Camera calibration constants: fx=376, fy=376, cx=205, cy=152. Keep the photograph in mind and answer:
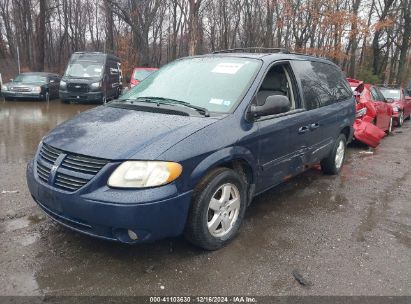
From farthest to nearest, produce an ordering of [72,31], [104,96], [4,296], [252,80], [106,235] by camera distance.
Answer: [72,31] < [104,96] < [252,80] < [106,235] < [4,296]

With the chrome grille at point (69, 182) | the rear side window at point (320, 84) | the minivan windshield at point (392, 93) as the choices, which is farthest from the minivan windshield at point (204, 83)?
the minivan windshield at point (392, 93)

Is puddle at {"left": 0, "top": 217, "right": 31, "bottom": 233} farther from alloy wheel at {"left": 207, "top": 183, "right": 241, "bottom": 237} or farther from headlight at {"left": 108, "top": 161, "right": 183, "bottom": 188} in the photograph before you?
alloy wheel at {"left": 207, "top": 183, "right": 241, "bottom": 237}

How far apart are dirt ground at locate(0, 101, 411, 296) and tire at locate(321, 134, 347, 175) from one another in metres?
0.86

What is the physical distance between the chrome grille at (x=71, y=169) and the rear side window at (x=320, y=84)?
9.30ft

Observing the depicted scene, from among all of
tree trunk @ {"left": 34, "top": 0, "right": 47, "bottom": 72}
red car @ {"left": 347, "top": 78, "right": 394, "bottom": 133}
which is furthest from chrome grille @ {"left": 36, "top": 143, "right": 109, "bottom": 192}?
tree trunk @ {"left": 34, "top": 0, "right": 47, "bottom": 72}

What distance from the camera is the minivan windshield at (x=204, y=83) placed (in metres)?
3.78

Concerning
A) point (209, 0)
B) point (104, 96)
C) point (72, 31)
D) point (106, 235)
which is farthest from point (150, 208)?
point (72, 31)

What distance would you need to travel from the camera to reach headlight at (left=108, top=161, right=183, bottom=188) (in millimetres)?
2850

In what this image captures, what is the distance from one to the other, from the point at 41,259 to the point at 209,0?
3970cm

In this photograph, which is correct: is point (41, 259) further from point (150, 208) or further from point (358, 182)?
point (358, 182)

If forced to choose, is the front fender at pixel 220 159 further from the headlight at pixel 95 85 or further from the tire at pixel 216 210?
the headlight at pixel 95 85

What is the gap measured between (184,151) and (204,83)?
125 centimetres

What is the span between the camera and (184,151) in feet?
9.94

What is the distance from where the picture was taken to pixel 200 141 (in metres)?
3.16
